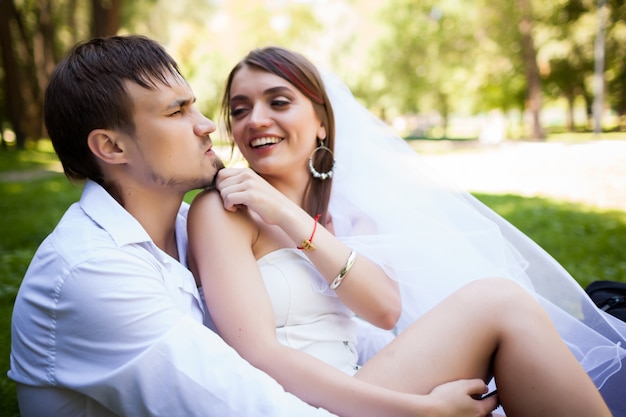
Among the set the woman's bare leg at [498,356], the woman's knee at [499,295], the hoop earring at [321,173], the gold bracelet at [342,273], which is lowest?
the woman's bare leg at [498,356]

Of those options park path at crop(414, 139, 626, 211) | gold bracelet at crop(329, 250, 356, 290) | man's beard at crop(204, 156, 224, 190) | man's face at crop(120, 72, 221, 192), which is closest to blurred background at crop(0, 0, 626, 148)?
park path at crop(414, 139, 626, 211)

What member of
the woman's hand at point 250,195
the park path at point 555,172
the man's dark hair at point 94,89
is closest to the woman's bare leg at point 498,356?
the woman's hand at point 250,195

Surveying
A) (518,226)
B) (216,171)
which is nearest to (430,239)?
(216,171)

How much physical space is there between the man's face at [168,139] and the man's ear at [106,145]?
0.04 meters

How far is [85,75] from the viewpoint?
1964 millimetres

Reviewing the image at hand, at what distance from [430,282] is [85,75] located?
72.5 inches

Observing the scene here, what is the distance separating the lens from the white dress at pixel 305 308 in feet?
6.93

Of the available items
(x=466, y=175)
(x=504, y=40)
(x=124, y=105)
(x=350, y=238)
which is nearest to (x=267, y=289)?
(x=350, y=238)

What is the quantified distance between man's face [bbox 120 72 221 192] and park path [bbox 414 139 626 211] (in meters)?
8.69

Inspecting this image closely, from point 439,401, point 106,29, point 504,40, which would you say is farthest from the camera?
point 504,40

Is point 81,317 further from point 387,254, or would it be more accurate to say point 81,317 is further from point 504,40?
point 504,40

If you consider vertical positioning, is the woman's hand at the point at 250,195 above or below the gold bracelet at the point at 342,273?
above

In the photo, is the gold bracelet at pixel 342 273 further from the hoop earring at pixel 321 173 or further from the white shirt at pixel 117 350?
the hoop earring at pixel 321 173

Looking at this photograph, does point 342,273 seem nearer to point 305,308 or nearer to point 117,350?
point 305,308
